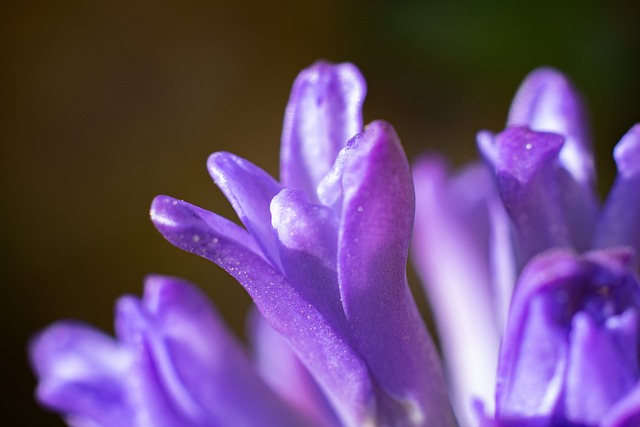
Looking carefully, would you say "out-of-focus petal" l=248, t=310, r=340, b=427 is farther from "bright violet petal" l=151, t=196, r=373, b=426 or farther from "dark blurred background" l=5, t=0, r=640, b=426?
"dark blurred background" l=5, t=0, r=640, b=426

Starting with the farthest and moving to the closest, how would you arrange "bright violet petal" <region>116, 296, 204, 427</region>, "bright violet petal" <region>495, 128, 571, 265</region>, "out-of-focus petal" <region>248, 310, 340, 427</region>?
"out-of-focus petal" <region>248, 310, 340, 427</region>
"bright violet petal" <region>116, 296, 204, 427</region>
"bright violet petal" <region>495, 128, 571, 265</region>

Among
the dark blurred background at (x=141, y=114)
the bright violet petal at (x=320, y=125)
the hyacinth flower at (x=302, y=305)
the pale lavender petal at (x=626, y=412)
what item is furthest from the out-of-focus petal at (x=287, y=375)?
the dark blurred background at (x=141, y=114)

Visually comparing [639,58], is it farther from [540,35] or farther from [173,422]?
[173,422]

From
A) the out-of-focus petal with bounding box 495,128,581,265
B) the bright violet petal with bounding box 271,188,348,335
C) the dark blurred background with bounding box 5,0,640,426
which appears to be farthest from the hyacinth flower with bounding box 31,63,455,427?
the dark blurred background with bounding box 5,0,640,426

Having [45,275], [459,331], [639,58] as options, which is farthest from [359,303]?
[45,275]

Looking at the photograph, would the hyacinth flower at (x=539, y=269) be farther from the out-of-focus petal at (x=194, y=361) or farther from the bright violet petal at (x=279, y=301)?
the out-of-focus petal at (x=194, y=361)

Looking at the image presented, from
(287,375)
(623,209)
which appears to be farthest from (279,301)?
(287,375)
